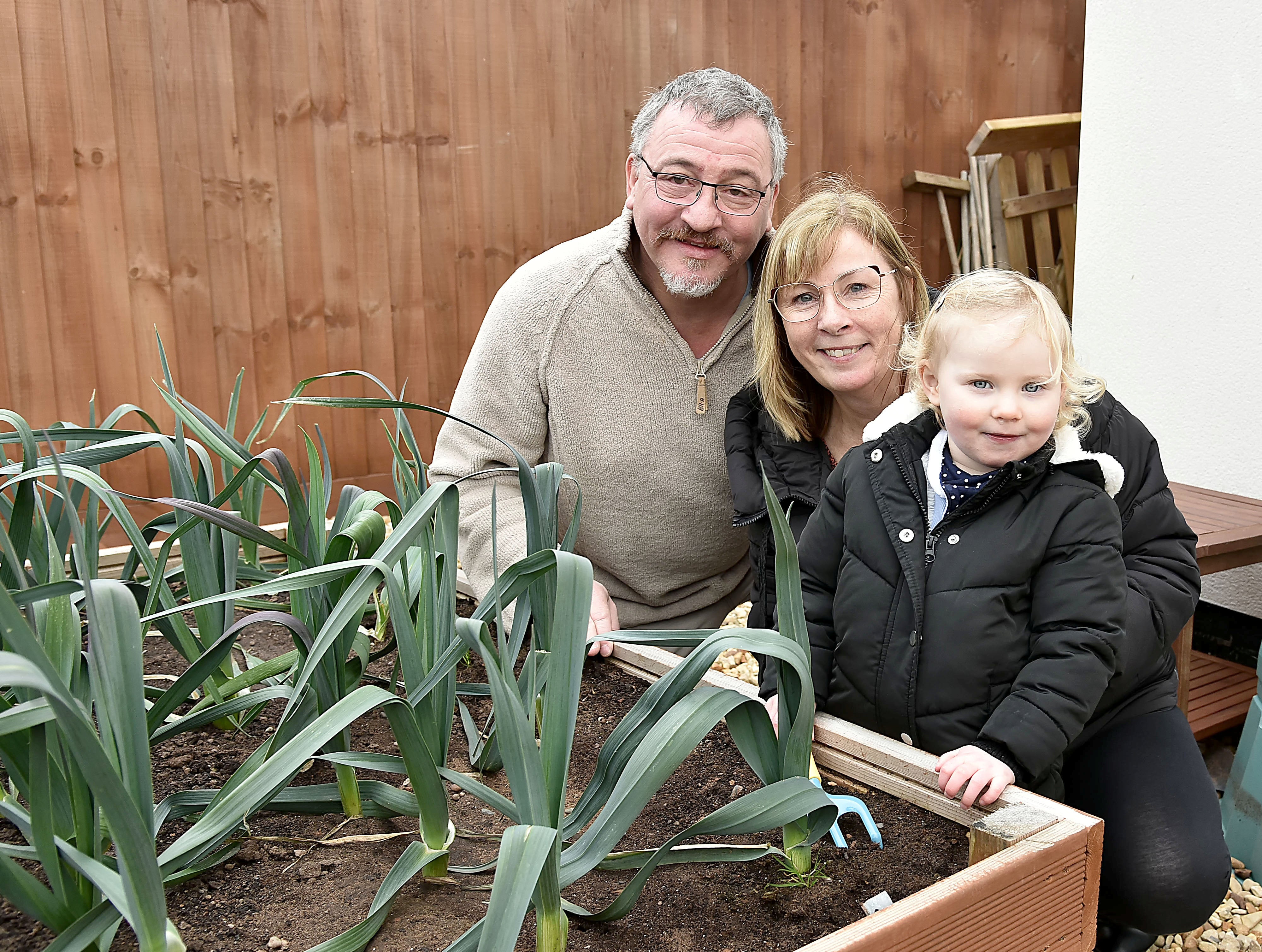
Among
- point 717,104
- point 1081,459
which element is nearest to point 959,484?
point 1081,459

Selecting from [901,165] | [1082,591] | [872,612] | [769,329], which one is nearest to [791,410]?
[769,329]

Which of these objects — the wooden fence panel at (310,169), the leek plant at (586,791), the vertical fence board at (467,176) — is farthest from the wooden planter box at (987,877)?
the vertical fence board at (467,176)

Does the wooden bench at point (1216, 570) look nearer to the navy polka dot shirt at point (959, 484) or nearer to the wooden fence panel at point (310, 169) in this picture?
the navy polka dot shirt at point (959, 484)

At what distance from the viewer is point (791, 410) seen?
1865mm

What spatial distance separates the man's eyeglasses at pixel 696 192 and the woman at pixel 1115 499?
160mm

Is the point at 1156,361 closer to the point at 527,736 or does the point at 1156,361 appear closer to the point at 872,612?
the point at 872,612

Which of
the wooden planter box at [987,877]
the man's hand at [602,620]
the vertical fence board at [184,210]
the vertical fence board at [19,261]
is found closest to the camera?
the wooden planter box at [987,877]

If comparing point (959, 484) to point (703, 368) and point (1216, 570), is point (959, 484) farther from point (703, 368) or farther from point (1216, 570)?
point (1216, 570)

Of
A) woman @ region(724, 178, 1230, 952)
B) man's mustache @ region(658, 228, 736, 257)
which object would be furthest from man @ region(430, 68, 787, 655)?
woman @ region(724, 178, 1230, 952)

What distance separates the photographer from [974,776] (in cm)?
110

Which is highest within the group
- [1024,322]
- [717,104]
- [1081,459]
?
[717,104]

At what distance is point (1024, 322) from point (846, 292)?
504 millimetres

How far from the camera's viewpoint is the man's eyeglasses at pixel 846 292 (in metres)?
1.74

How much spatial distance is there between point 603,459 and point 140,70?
2.35 meters
